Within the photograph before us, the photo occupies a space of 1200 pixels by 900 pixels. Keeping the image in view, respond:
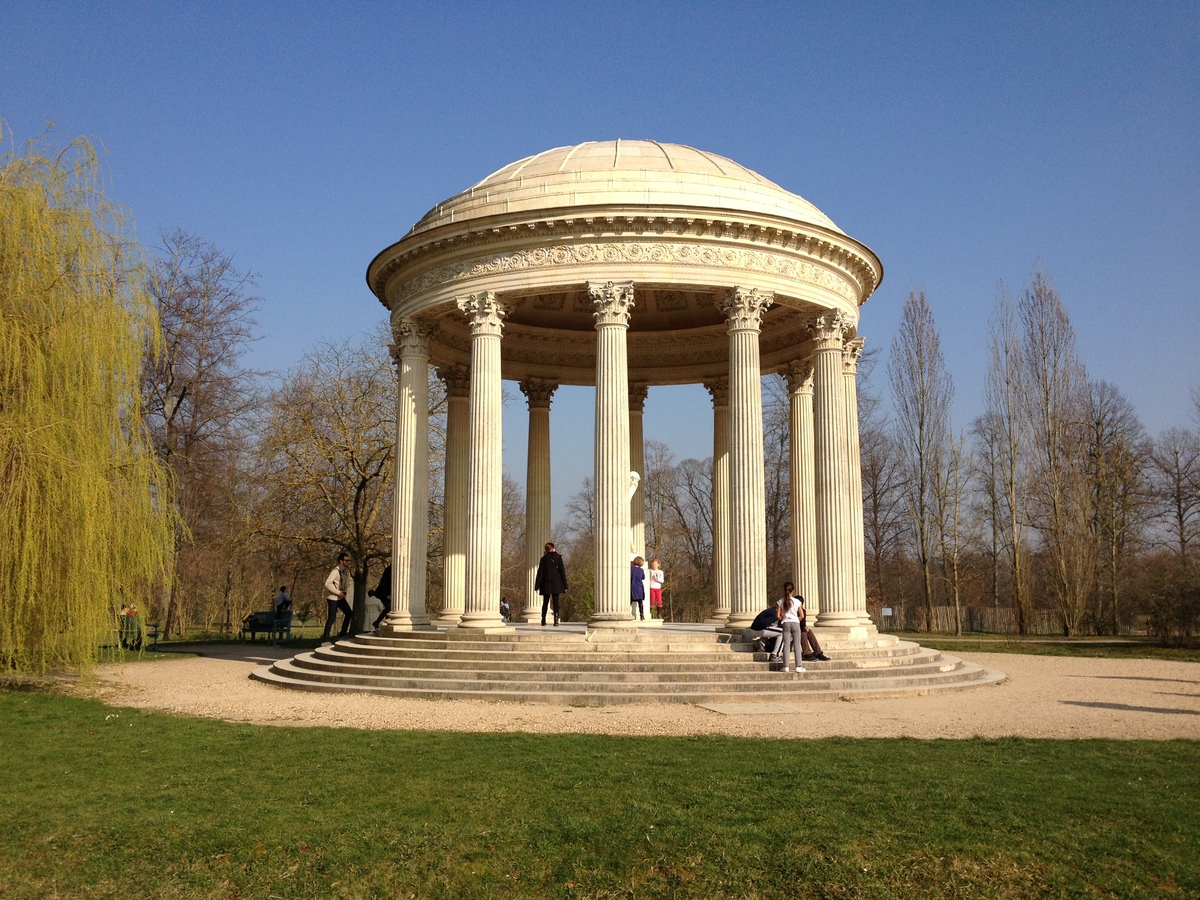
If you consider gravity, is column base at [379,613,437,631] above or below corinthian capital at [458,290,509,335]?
below

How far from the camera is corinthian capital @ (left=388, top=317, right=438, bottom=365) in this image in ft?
98.6

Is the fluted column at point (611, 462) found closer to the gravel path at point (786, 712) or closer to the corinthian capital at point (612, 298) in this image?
the corinthian capital at point (612, 298)

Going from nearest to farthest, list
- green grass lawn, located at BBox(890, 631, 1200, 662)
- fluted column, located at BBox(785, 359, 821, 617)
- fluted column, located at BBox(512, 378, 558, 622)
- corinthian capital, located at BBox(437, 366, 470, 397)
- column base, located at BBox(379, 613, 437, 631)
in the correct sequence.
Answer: column base, located at BBox(379, 613, 437, 631), fluted column, located at BBox(785, 359, 821, 617), corinthian capital, located at BBox(437, 366, 470, 397), fluted column, located at BBox(512, 378, 558, 622), green grass lawn, located at BBox(890, 631, 1200, 662)

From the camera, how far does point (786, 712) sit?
19.4 m

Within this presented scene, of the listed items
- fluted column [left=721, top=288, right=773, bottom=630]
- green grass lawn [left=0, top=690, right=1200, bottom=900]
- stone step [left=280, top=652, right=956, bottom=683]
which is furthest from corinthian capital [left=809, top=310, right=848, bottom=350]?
green grass lawn [left=0, top=690, right=1200, bottom=900]

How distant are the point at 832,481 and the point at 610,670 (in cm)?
955

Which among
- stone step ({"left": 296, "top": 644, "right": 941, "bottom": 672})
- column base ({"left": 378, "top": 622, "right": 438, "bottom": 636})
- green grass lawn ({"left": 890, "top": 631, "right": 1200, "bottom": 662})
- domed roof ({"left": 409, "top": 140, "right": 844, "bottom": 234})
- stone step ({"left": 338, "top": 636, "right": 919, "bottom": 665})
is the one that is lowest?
green grass lawn ({"left": 890, "top": 631, "right": 1200, "bottom": 662})

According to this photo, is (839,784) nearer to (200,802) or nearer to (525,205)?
(200,802)

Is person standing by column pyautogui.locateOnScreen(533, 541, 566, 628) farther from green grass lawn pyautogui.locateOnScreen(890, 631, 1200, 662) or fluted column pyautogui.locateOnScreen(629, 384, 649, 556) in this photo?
green grass lawn pyautogui.locateOnScreen(890, 631, 1200, 662)

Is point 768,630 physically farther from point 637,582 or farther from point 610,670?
point 637,582

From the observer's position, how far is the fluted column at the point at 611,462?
25391 millimetres

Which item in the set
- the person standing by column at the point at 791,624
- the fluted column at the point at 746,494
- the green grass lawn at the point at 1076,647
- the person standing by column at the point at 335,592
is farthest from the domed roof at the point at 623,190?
the green grass lawn at the point at 1076,647

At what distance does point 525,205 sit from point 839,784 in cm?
1976

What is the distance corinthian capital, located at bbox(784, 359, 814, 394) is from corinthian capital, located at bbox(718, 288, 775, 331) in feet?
23.3
